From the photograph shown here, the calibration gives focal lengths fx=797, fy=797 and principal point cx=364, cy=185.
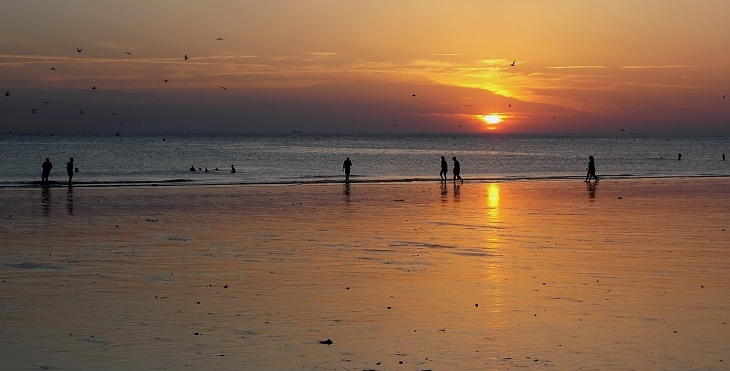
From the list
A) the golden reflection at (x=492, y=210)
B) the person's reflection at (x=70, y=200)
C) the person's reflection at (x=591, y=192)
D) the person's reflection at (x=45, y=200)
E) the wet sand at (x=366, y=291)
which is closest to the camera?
the wet sand at (x=366, y=291)

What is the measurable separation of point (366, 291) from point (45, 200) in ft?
89.7

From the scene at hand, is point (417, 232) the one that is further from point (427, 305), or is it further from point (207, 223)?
point (427, 305)

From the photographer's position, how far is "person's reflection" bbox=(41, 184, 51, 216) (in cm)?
3216

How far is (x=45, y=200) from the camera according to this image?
38.1 meters

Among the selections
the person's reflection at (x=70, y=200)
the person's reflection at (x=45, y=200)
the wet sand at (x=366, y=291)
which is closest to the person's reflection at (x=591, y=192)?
the wet sand at (x=366, y=291)

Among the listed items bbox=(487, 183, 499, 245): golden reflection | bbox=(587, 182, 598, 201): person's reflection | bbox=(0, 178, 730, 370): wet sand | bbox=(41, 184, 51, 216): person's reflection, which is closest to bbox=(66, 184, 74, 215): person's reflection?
bbox=(41, 184, 51, 216): person's reflection

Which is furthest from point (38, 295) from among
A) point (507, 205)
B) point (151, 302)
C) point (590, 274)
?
point (507, 205)

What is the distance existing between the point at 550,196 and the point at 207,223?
1971 centimetres

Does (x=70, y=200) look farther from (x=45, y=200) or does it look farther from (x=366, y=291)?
(x=366, y=291)

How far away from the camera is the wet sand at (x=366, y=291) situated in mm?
11297

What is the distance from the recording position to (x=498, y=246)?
70.6 ft

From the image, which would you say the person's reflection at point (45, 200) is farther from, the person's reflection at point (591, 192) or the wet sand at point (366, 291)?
the person's reflection at point (591, 192)

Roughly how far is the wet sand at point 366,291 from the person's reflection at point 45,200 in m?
1.17

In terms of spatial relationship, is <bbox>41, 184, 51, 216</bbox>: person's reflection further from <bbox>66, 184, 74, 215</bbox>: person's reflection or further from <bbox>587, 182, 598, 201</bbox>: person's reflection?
<bbox>587, 182, 598, 201</bbox>: person's reflection
